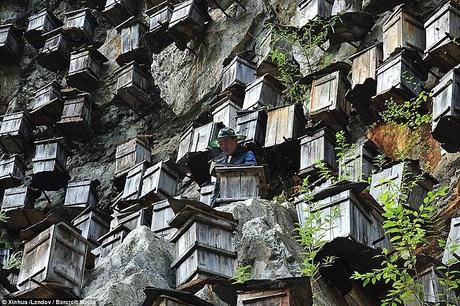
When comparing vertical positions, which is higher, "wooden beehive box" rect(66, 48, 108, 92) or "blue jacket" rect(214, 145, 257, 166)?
"wooden beehive box" rect(66, 48, 108, 92)

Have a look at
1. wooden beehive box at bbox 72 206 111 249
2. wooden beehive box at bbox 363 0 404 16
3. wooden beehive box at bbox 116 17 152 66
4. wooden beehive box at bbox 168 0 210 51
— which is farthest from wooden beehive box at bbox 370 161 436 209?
wooden beehive box at bbox 116 17 152 66

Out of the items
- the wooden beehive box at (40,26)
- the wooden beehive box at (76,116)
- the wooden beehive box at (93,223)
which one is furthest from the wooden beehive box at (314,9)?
the wooden beehive box at (40,26)

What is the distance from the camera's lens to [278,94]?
15680mm

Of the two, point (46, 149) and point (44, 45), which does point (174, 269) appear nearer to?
point (46, 149)

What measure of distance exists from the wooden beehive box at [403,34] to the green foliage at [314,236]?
184 inches

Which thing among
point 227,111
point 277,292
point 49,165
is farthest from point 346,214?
point 49,165

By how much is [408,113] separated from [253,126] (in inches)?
113

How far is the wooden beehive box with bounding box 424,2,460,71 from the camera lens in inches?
504

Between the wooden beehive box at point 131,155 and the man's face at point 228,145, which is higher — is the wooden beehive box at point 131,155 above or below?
above

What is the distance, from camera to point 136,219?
45.2 feet

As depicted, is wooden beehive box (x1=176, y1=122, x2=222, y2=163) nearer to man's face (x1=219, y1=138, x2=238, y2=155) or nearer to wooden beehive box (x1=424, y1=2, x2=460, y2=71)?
man's face (x1=219, y1=138, x2=238, y2=155)

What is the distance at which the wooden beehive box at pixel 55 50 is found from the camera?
2189cm

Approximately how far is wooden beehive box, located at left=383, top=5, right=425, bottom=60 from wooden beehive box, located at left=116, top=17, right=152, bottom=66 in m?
8.13

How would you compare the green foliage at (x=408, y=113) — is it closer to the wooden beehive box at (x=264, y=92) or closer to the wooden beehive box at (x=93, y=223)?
the wooden beehive box at (x=264, y=92)
